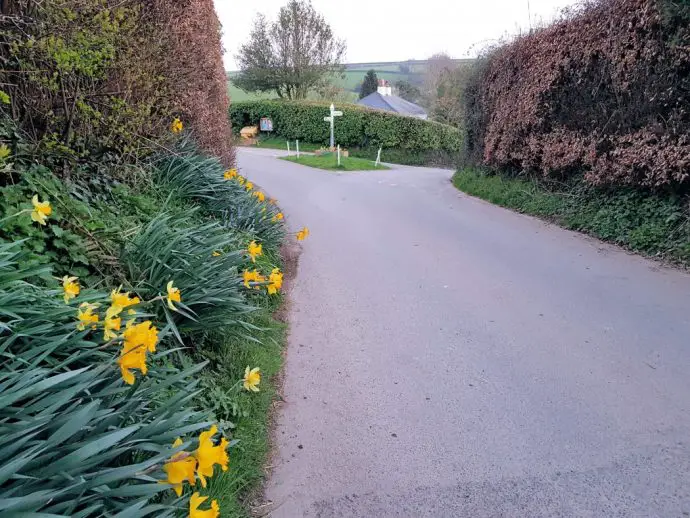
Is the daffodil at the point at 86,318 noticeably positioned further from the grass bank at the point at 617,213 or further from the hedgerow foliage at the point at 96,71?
the grass bank at the point at 617,213

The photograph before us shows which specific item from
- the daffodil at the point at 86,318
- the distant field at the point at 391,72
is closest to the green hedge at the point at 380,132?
the daffodil at the point at 86,318

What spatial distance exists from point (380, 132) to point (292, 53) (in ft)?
34.5

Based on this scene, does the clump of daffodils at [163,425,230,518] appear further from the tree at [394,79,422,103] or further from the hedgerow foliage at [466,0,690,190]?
the tree at [394,79,422,103]

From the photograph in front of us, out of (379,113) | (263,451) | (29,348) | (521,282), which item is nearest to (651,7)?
(521,282)

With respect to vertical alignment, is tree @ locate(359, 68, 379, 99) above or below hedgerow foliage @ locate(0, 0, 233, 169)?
below

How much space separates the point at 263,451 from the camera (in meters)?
3.01

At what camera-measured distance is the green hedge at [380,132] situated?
106 feet

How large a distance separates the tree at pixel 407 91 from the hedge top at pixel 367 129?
33.9 meters

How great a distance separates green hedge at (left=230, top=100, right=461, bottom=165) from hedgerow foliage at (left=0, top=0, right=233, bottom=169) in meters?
26.1

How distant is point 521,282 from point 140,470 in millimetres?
5293

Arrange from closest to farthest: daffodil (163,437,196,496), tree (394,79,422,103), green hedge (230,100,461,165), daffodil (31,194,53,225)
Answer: daffodil (163,437,196,496) → daffodil (31,194,53,225) → green hedge (230,100,461,165) → tree (394,79,422,103)

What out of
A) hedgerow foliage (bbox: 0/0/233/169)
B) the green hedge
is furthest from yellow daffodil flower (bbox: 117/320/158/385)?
the green hedge

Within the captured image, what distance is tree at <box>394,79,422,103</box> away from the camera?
66.6 m

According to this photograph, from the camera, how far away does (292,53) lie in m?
37.6
